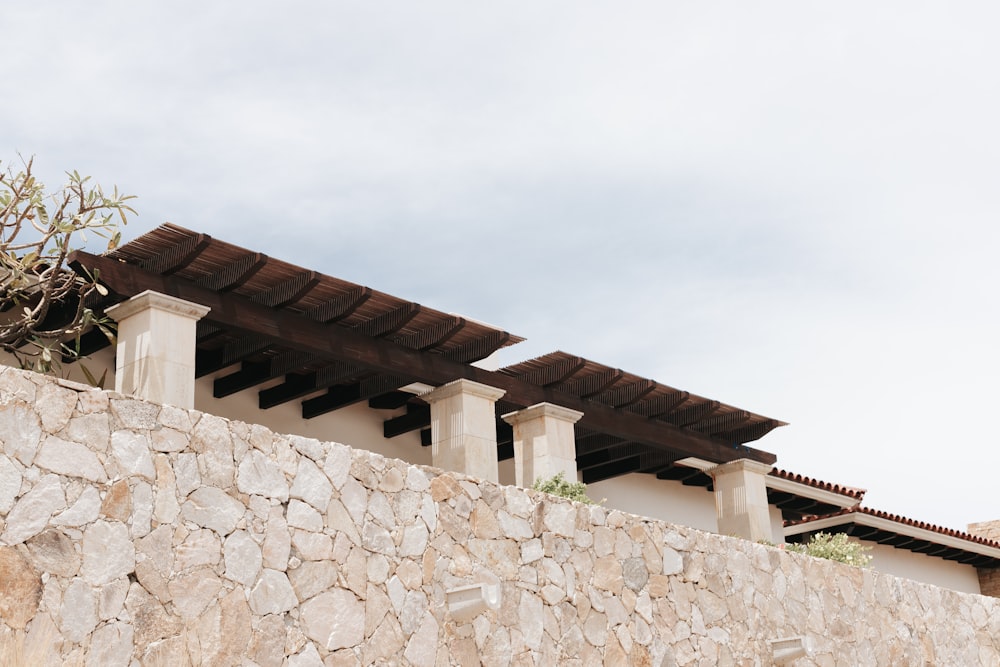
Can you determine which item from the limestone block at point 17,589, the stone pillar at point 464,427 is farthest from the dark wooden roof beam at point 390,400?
the limestone block at point 17,589

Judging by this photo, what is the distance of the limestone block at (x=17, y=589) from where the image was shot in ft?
25.6

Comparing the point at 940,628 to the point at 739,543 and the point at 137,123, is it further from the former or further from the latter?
the point at 137,123

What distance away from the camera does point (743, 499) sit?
1991 centimetres

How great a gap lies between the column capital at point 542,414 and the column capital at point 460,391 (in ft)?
3.44

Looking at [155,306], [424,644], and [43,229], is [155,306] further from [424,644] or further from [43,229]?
[424,644]

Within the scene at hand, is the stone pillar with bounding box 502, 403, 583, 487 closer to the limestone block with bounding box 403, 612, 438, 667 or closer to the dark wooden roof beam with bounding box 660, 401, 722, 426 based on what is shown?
the dark wooden roof beam with bounding box 660, 401, 722, 426

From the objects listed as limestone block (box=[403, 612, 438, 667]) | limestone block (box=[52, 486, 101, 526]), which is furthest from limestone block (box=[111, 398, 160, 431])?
limestone block (box=[403, 612, 438, 667])

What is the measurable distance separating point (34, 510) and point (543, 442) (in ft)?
32.3

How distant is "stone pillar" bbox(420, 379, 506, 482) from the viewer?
15992 mm

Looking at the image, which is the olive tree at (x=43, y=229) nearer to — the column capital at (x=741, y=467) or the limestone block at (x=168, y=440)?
the limestone block at (x=168, y=440)

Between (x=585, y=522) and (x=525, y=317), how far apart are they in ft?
28.4

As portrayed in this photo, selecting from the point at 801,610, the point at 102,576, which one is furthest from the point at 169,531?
the point at 801,610

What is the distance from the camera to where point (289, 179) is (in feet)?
48.6

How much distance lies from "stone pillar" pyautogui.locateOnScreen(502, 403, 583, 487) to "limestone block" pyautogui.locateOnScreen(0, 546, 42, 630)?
9.81 m
